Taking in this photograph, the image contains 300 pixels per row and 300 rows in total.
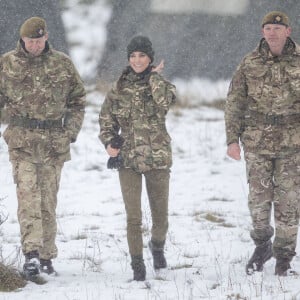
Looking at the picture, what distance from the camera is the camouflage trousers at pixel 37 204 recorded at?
21.2 feet

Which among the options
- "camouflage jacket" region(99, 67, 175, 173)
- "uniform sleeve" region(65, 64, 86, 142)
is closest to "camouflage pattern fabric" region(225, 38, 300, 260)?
"camouflage jacket" region(99, 67, 175, 173)

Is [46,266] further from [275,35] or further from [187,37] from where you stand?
[187,37]

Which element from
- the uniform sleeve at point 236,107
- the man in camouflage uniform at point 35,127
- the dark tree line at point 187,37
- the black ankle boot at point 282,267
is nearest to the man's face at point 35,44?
the man in camouflage uniform at point 35,127

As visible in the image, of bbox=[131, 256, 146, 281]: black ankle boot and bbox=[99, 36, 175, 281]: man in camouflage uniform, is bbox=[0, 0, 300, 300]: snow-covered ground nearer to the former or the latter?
bbox=[131, 256, 146, 281]: black ankle boot

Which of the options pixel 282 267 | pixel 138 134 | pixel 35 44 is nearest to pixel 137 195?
pixel 138 134

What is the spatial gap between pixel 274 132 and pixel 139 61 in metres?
1.22

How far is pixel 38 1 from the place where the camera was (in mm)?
19172

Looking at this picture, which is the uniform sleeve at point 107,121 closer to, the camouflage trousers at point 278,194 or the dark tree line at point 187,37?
the camouflage trousers at point 278,194

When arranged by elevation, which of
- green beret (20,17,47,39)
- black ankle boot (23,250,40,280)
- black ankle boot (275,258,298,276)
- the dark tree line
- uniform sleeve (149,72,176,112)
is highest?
the dark tree line

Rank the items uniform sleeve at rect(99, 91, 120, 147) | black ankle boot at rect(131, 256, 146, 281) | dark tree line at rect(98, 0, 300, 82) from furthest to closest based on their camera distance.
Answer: dark tree line at rect(98, 0, 300, 82) → uniform sleeve at rect(99, 91, 120, 147) → black ankle boot at rect(131, 256, 146, 281)

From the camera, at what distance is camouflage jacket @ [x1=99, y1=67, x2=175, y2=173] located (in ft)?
20.9

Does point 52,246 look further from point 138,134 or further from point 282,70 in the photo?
point 282,70

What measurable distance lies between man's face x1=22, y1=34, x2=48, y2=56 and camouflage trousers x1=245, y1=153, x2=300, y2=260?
1.90 m

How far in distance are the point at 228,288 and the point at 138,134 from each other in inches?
54.4
